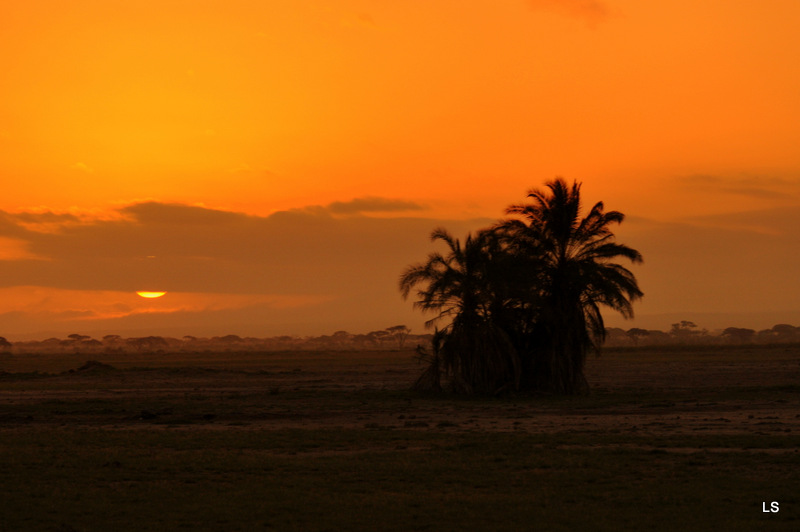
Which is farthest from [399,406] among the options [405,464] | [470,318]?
[405,464]

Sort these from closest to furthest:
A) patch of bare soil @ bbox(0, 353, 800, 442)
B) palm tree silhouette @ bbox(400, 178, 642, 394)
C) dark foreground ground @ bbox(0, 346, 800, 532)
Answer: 1. dark foreground ground @ bbox(0, 346, 800, 532)
2. patch of bare soil @ bbox(0, 353, 800, 442)
3. palm tree silhouette @ bbox(400, 178, 642, 394)

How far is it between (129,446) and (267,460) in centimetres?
485

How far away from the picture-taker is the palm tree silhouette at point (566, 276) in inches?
1688

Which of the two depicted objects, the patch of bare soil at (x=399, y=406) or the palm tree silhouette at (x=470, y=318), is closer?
the patch of bare soil at (x=399, y=406)

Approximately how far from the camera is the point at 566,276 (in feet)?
141

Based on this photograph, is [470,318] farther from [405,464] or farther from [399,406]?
[405,464]

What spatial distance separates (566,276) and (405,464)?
24398 mm

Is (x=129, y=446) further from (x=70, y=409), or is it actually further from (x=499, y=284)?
(x=499, y=284)

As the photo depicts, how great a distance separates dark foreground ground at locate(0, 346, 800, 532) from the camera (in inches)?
579

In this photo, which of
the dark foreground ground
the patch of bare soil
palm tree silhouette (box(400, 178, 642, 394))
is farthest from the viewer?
palm tree silhouette (box(400, 178, 642, 394))

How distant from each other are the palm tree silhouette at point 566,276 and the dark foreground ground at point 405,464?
427cm

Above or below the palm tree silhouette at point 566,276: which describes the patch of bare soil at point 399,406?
below

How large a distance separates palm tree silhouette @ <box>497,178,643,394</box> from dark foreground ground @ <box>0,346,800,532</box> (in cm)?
427

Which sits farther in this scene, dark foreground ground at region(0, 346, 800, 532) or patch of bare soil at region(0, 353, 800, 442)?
patch of bare soil at region(0, 353, 800, 442)
